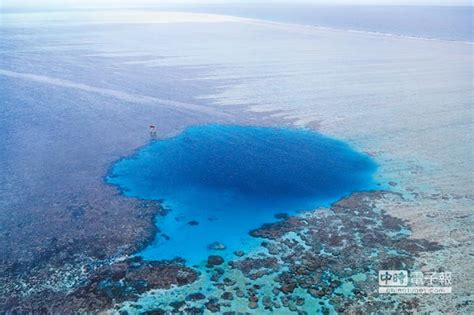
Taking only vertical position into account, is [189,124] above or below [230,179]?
above

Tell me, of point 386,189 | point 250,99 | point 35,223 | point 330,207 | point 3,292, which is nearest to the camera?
point 3,292

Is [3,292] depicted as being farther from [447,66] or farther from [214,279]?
[447,66]

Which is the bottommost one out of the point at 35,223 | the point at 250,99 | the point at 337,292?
the point at 337,292

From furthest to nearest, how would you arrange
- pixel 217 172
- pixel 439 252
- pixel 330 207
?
pixel 217 172, pixel 330 207, pixel 439 252

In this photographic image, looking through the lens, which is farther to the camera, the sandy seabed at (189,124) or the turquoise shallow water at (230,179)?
the turquoise shallow water at (230,179)

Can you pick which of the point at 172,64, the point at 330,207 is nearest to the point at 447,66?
the point at 172,64

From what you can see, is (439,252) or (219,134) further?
(219,134)

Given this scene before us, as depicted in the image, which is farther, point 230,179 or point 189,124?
point 189,124

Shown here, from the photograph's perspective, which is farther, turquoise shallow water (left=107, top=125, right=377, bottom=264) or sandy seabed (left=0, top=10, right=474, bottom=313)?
turquoise shallow water (left=107, top=125, right=377, bottom=264)
